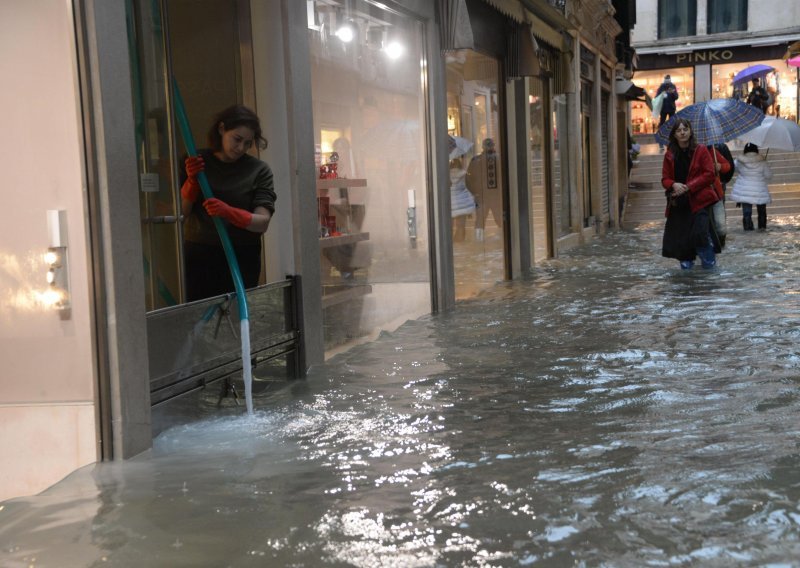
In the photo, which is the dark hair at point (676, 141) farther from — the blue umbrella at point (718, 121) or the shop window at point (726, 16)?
the shop window at point (726, 16)

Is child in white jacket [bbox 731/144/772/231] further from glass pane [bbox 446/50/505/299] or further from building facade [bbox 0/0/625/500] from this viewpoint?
building facade [bbox 0/0/625/500]

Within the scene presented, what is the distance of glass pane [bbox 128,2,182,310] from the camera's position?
18.6ft

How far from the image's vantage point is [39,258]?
4.99m

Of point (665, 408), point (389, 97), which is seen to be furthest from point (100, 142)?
point (389, 97)

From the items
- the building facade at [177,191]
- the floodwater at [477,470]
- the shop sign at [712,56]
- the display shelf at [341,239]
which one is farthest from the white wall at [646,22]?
the floodwater at [477,470]

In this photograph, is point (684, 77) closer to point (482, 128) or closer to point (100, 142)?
point (482, 128)

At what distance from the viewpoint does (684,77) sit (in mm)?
44781

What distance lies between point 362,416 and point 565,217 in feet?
47.5

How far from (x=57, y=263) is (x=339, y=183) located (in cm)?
346

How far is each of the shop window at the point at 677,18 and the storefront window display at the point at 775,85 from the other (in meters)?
1.88

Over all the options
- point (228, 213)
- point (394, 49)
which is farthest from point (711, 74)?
point (228, 213)

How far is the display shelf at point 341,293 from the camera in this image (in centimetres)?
776

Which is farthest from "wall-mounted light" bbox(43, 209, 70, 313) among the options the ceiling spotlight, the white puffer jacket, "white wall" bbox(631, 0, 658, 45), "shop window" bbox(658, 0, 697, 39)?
"shop window" bbox(658, 0, 697, 39)

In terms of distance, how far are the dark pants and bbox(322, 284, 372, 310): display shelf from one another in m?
1.27
